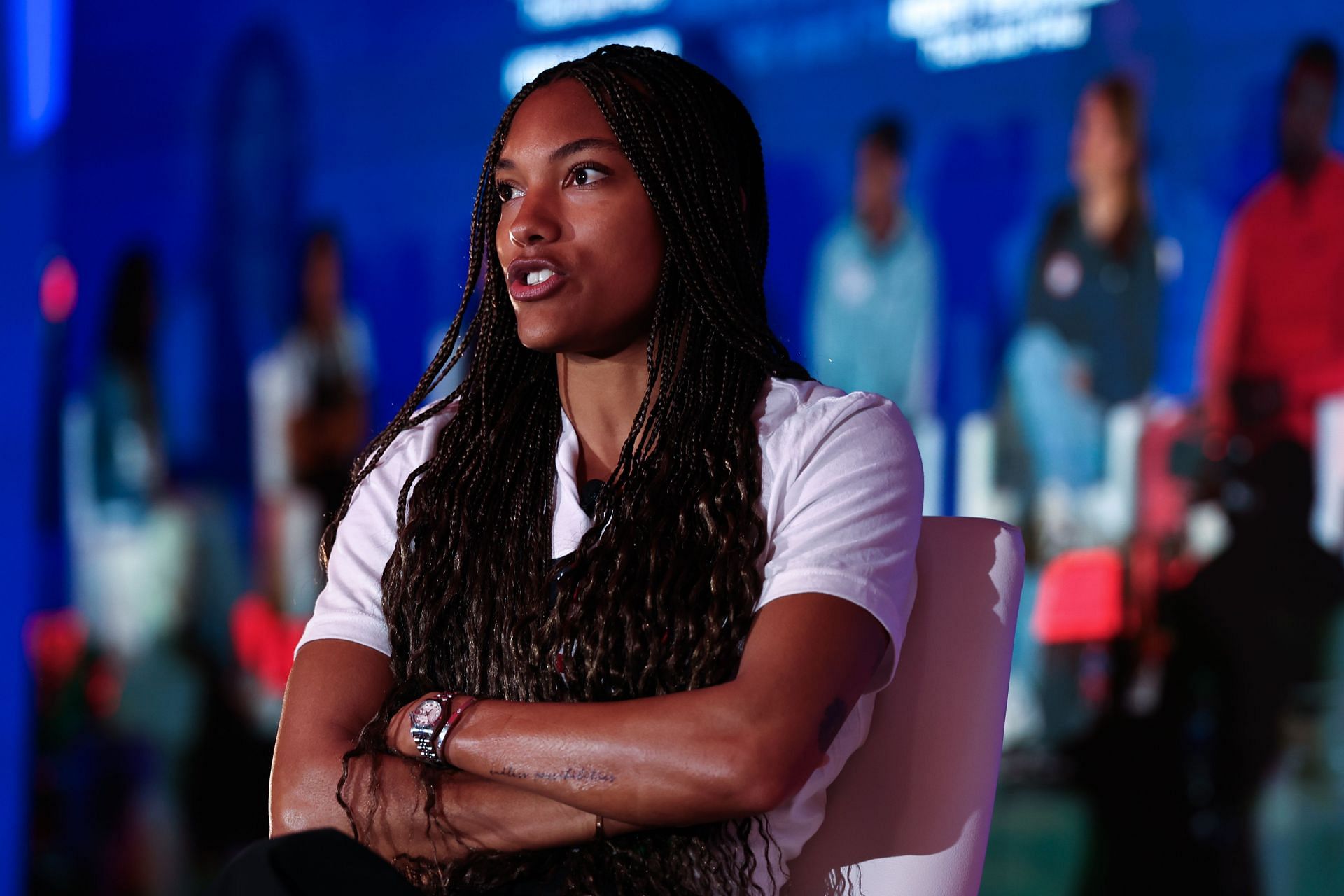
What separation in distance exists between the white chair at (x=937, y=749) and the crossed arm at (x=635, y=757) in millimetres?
142

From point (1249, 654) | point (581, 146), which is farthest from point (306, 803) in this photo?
point (1249, 654)

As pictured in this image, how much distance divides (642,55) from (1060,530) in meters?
1.76

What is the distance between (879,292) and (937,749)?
1.92 m

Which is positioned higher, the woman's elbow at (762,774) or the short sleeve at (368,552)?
the short sleeve at (368,552)

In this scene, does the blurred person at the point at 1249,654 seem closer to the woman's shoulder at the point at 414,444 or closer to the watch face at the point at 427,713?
the woman's shoulder at the point at 414,444

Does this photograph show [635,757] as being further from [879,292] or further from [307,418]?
[307,418]

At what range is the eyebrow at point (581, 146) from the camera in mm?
1560

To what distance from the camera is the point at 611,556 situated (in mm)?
1491

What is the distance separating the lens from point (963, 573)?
1489mm

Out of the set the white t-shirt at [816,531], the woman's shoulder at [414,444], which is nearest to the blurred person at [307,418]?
the woman's shoulder at [414,444]

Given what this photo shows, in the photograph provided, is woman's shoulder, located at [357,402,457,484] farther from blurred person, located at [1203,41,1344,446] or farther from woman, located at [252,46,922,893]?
blurred person, located at [1203,41,1344,446]

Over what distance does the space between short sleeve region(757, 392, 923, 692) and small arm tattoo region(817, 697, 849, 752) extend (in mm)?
88

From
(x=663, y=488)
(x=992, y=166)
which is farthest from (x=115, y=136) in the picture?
(x=663, y=488)

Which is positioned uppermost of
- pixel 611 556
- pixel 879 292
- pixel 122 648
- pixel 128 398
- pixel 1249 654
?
pixel 879 292
